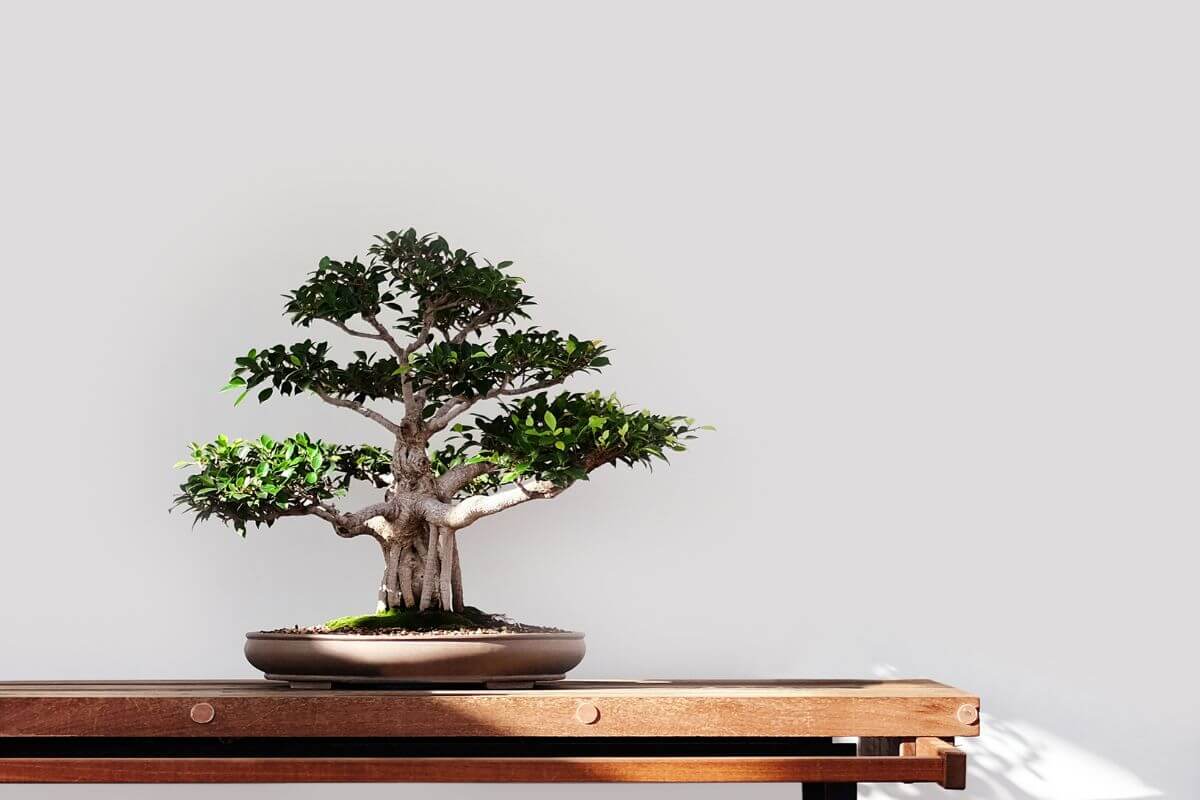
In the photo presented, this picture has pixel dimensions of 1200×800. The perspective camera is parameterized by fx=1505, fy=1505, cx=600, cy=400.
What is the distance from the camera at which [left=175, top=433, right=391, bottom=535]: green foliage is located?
8.32 ft

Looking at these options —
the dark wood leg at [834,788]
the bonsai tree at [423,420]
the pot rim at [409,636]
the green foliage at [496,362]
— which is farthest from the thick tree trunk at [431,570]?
the dark wood leg at [834,788]

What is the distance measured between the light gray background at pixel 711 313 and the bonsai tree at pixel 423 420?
0.44 meters

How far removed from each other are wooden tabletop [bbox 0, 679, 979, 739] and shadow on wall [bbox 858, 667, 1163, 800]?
2.47 feet

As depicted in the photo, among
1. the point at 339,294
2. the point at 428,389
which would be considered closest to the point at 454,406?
the point at 428,389

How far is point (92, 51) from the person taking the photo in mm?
3162

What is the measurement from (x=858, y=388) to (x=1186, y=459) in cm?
69

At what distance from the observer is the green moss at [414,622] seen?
2527 mm

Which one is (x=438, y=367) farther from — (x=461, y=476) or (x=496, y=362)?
(x=461, y=476)

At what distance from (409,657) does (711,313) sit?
1.08 meters

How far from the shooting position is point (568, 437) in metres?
2.45

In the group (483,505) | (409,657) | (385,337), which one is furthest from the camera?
(385,337)

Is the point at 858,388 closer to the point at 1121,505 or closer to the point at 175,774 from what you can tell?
the point at 1121,505

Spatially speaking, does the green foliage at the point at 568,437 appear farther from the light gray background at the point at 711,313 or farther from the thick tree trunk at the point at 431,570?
the light gray background at the point at 711,313

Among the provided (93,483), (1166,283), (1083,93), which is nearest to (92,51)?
(93,483)
